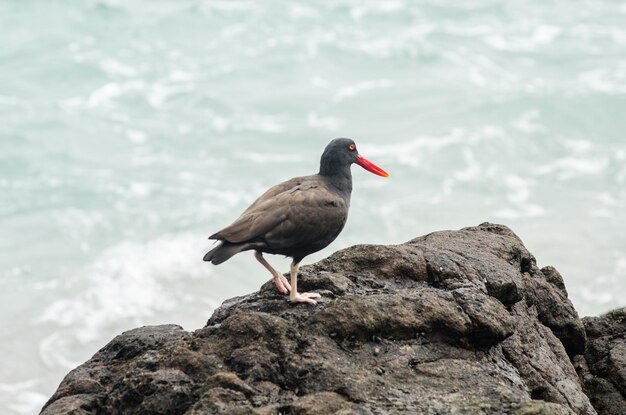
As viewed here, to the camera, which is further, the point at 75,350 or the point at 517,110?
the point at 517,110

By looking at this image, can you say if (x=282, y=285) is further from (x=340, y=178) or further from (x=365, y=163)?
(x=365, y=163)

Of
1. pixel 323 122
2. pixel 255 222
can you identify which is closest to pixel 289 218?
pixel 255 222

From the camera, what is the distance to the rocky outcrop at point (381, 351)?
510cm

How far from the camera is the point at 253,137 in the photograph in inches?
1062

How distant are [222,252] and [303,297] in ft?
2.07

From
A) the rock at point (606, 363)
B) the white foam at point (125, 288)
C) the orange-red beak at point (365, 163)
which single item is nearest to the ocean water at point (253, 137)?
the white foam at point (125, 288)

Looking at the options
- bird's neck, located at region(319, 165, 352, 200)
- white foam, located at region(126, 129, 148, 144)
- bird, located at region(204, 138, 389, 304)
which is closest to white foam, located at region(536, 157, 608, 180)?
white foam, located at region(126, 129, 148, 144)

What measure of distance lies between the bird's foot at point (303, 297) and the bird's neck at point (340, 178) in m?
1.16

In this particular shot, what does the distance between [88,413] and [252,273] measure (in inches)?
529

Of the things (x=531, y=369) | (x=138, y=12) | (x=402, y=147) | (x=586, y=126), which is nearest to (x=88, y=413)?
(x=531, y=369)

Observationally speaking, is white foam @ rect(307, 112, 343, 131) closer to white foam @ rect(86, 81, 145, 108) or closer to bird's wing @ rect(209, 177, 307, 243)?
white foam @ rect(86, 81, 145, 108)

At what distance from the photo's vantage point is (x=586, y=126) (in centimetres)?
2738

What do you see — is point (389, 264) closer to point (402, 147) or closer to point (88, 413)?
point (88, 413)

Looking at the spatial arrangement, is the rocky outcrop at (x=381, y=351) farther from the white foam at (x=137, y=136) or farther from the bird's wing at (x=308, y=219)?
the white foam at (x=137, y=136)
